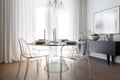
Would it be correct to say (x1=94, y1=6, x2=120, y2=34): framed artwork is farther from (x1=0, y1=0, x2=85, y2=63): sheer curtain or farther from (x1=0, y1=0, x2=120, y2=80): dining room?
(x1=0, y1=0, x2=85, y2=63): sheer curtain

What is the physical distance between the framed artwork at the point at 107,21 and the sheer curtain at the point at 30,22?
33.2 inches

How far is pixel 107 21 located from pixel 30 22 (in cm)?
253

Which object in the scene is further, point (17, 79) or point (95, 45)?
point (95, 45)

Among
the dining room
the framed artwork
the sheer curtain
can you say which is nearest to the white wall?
the dining room

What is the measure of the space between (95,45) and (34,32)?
2066 millimetres

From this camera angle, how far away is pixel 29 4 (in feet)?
16.3

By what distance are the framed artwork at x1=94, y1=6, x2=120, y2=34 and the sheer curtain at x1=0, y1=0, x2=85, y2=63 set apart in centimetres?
84

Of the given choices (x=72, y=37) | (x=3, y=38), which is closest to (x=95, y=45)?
(x=72, y=37)

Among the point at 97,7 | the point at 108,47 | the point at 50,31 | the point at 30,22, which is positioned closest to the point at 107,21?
the point at 97,7

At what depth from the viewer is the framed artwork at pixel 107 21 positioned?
14.5 feet

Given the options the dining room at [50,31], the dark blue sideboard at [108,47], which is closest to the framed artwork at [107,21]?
the dining room at [50,31]

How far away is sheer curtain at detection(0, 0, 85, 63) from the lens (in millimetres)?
4652

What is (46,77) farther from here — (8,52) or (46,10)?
(46,10)

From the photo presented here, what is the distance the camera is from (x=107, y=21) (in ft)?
15.7
